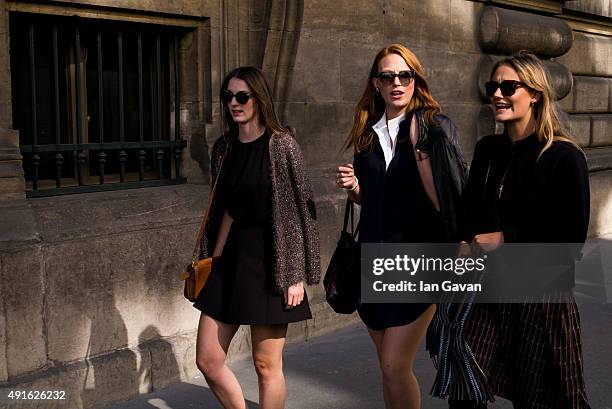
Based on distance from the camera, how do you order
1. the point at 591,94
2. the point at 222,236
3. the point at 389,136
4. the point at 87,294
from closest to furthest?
the point at 389,136 < the point at 222,236 < the point at 87,294 < the point at 591,94

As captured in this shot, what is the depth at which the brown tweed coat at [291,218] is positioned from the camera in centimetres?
360

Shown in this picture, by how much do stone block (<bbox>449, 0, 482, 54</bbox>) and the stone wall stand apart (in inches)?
0.6

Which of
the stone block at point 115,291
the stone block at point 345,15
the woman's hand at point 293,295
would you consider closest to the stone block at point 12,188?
the stone block at point 115,291

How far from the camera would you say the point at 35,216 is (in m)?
4.52

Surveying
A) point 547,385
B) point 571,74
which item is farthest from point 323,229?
point 571,74

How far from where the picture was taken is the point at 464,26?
25.5ft

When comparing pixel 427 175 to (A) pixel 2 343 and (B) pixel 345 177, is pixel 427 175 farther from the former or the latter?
(A) pixel 2 343

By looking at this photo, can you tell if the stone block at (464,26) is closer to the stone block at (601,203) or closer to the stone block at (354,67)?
the stone block at (354,67)

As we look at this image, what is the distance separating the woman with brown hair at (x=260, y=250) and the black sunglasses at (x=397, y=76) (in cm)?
49

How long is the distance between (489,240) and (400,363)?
60 cm

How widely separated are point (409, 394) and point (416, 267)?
1.60ft

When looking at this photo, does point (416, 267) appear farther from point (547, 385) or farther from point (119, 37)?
point (119, 37)

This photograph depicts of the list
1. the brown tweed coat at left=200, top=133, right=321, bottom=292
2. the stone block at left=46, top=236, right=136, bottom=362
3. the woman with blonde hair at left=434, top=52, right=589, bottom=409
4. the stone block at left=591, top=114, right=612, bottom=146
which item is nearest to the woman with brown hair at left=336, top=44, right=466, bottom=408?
the woman with blonde hair at left=434, top=52, right=589, bottom=409

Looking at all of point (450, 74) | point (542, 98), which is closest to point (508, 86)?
point (542, 98)
